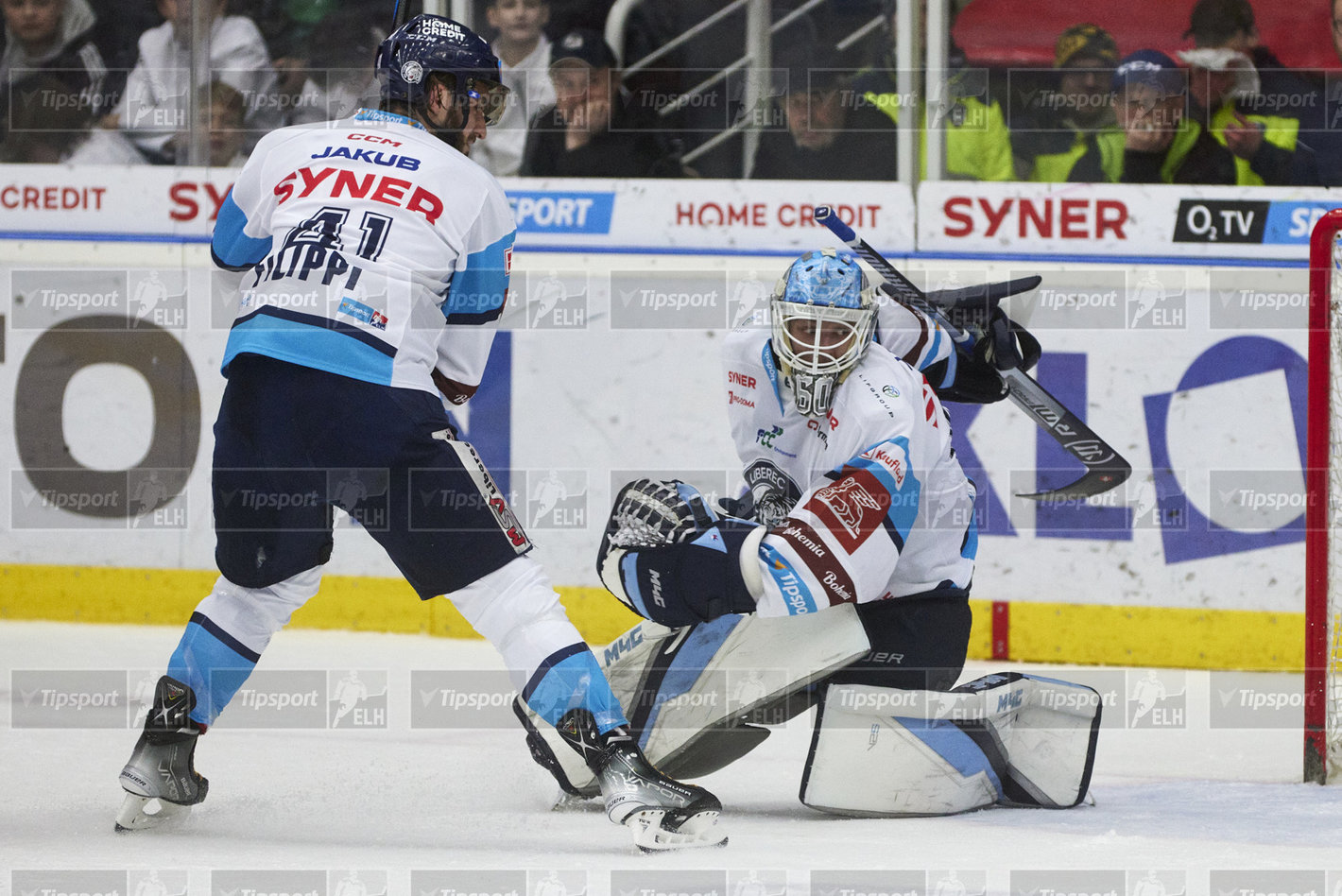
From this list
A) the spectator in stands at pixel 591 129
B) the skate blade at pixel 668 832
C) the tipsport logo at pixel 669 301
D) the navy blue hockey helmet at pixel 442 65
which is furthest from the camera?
the spectator in stands at pixel 591 129

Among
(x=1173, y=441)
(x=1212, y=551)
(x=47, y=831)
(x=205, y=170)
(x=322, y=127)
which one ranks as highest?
(x=205, y=170)

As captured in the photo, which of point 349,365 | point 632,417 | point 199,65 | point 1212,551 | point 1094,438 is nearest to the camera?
point 349,365

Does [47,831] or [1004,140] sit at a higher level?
[1004,140]

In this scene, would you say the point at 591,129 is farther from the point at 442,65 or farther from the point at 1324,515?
the point at 1324,515

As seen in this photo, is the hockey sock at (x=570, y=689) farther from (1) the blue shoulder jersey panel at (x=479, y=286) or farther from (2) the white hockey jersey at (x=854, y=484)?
(1) the blue shoulder jersey panel at (x=479, y=286)

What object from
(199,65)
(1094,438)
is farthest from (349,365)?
(199,65)

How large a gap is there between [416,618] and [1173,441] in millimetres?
2602

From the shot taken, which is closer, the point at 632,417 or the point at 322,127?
the point at 322,127

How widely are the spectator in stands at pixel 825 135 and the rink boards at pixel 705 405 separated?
11 centimetres

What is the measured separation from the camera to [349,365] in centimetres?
297

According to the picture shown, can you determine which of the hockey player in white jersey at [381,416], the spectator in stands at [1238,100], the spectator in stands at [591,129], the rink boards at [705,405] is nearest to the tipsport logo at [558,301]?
the rink boards at [705,405]

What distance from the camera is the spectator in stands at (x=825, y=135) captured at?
583 cm

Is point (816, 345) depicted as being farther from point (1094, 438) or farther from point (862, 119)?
point (862, 119)

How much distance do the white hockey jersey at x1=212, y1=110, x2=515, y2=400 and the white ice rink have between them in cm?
86
